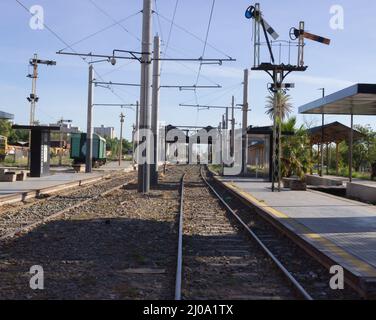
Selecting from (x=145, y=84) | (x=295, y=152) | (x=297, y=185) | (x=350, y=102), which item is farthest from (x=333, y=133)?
(x=145, y=84)

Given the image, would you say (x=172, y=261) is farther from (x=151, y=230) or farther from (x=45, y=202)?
(x=45, y=202)

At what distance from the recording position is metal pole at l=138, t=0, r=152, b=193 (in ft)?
77.6

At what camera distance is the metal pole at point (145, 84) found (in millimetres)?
23641

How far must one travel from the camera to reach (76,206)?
1817 centimetres

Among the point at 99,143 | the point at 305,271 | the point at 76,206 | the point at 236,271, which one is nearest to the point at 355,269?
the point at 305,271

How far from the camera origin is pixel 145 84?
24.3 metres

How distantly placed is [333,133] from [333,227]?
2839 centimetres

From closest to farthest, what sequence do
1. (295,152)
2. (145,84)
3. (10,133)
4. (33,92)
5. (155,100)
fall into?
(145,84)
(155,100)
(295,152)
(33,92)
(10,133)

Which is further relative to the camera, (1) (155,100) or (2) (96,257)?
(1) (155,100)

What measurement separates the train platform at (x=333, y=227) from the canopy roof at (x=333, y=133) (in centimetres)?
1822

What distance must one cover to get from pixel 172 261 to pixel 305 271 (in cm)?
219

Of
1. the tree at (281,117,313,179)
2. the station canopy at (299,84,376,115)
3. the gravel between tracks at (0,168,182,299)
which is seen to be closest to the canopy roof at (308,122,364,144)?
the tree at (281,117,313,179)

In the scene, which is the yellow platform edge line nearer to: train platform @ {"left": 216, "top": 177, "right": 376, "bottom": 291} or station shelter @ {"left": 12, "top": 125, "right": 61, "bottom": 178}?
train platform @ {"left": 216, "top": 177, "right": 376, "bottom": 291}

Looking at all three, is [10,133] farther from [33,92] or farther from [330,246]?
[330,246]
